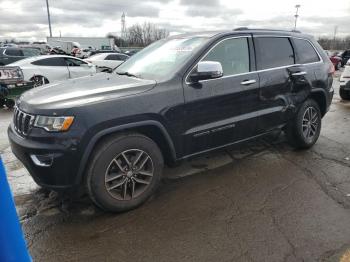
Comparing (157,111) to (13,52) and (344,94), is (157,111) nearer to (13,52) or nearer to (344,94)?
(344,94)

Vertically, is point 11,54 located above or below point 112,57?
above

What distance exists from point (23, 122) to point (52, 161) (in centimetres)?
55

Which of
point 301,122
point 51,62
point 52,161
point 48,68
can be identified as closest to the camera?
point 52,161

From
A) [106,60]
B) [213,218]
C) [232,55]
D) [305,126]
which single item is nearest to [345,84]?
[305,126]

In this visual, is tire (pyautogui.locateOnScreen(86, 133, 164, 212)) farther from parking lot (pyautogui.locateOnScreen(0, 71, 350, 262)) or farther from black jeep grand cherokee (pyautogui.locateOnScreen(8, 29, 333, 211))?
parking lot (pyautogui.locateOnScreen(0, 71, 350, 262))

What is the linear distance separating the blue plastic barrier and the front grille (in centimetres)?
158

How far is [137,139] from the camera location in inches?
140

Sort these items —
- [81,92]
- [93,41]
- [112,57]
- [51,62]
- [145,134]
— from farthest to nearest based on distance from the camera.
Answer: [93,41], [112,57], [51,62], [145,134], [81,92]

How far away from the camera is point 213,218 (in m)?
3.51

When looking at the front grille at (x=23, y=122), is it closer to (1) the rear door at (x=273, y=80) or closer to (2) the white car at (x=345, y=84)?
(1) the rear door at (x=273, y=80)

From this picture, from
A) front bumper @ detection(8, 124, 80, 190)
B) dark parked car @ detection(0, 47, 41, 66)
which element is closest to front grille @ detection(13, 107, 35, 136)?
front bumper @ detection(8, 124, 80, 190)

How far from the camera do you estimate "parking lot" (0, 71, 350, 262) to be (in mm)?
2980

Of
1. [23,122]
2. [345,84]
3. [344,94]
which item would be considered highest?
[23,122]

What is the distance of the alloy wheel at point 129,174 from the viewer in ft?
11.5
